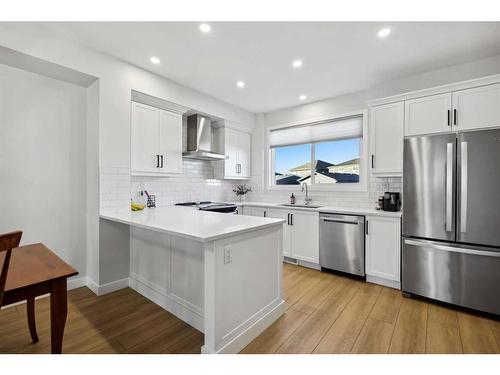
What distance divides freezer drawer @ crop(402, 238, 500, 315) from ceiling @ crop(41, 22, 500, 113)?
207 cm

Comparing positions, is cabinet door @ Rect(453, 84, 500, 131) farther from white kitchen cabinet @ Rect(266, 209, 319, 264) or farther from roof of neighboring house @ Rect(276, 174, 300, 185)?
roof of neighboring house @ Rect(276, 174, 300, 185)

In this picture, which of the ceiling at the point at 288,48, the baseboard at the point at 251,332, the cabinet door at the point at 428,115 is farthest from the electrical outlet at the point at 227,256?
the cabinet door at the point at 428,115

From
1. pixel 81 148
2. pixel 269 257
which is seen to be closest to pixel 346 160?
pixel 269 257

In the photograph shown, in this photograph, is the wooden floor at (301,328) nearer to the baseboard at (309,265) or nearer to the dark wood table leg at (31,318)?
the dark wood table leg at (31,318)

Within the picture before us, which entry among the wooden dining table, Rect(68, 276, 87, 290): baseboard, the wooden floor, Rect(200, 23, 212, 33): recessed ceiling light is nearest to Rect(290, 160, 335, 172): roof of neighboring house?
the wooden floor

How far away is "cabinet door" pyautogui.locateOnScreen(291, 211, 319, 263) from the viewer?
11.6 feet

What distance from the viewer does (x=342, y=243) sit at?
3262mm

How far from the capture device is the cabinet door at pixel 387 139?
9.81 feet

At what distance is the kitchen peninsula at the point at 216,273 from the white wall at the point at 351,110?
211cm

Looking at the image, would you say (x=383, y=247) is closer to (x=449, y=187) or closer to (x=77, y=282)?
(x=449, y=187)

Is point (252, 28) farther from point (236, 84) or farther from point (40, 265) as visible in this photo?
point (40, 265)

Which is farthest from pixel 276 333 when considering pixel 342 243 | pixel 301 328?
pixel 342 243
